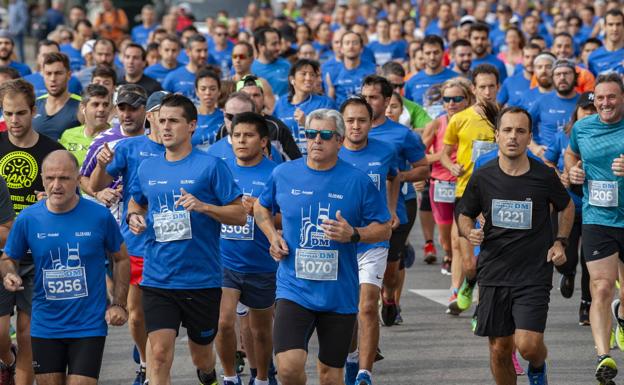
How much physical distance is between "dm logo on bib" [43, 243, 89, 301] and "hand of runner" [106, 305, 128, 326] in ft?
0.54

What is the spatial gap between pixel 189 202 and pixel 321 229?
76 centimetres

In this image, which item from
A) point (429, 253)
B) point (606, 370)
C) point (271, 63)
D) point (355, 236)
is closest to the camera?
point (355, 236)

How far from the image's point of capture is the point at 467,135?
12227 millimetres

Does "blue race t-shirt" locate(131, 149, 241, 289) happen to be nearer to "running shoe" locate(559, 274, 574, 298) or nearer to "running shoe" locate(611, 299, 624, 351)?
"running shoe" locate(611, 299, 624, 351)

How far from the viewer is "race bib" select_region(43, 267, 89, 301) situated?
7977mm

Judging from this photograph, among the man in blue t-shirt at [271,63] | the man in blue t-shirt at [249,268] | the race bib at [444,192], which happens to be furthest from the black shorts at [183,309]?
the man in blue t-shirt at [271,63]

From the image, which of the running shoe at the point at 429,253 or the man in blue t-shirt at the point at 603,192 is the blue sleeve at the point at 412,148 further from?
the running shoe at the point at 429,253

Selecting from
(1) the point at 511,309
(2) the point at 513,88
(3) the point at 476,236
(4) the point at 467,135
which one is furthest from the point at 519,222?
(2) the point at 513,88

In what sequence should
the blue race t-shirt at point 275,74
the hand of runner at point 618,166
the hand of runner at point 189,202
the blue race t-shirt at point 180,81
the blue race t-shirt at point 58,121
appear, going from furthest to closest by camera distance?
1. the blue race t-shirt at point 275,74
2. the blue race t-shirt at point 180,81
3. the blue race t-shirt at point 58,121
4. the hand of runner at point 618,166
5. the hand of runner at point 189,202

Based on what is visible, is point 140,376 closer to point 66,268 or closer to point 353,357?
point 353,357

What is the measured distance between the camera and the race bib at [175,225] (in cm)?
852

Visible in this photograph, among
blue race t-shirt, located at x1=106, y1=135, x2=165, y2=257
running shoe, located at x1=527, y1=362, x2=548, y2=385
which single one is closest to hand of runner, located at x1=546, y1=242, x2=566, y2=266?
running shoe, located at x1=527, y1=362, x2=548, y2=385

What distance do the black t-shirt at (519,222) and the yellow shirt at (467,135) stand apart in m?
3.14

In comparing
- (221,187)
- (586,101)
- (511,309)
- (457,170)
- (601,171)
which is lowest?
(511,309)
